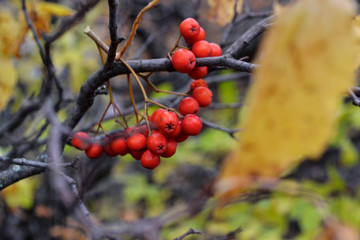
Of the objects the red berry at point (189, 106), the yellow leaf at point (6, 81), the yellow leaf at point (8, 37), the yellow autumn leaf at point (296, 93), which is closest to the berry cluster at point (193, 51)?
the red berry at point (189, 106)

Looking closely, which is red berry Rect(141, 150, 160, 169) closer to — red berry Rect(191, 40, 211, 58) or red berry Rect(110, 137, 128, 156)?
red berry Rect(110, 137, 128, 156)

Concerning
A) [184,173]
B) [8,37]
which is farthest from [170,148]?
[184,173]

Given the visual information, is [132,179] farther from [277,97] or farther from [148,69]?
[277,97]

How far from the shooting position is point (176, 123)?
1.07 m

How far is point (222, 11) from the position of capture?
195 cm

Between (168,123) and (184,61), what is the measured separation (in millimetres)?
201

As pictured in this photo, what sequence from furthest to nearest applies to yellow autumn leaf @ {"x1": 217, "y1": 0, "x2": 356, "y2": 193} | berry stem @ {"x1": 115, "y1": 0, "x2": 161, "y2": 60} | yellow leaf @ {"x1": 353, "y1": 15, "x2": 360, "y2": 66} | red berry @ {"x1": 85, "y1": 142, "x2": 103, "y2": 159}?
red berry @ {"x1": 85, "y1": 142, "x2": 103, "y2": 159} → yellow leaf @ {"x1": 353, "y1": 15, "x2": 360, "y2": 66} → berry stem @ {"x1": 115, "y1": 0, "x2": 161, "y2": 60} → yellow autumn leaf @ {"x1": 217, "y1": 0, "x2": 356, "y2": 193}

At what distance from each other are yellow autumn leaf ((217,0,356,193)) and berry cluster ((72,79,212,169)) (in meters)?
0.60

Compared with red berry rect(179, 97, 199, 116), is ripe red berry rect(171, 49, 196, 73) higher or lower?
higher

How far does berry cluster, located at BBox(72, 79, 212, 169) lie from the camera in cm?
106

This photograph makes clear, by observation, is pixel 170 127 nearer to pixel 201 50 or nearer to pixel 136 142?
pixel 136 142

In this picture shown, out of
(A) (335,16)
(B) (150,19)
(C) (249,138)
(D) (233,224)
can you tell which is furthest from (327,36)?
(B) (150,19)

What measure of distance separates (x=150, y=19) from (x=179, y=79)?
858 mm

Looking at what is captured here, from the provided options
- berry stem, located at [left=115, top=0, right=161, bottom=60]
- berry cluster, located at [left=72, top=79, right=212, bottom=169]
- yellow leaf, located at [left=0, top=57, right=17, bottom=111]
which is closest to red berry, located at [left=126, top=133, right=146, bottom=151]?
berry cluster, located at [left=72, top=79, right=212, bottom=169]
